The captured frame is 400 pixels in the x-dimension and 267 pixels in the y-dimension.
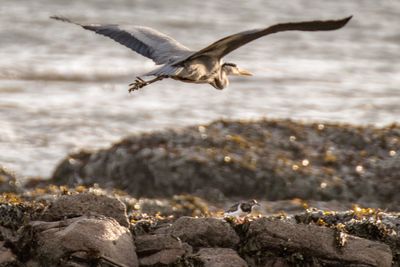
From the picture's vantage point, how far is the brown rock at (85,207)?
5844 millimetres

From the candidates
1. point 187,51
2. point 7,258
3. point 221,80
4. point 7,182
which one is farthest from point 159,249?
point 7,182

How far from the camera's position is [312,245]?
5805mm

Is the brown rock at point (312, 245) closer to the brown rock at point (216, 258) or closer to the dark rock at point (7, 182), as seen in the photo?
the brown rock at point (216, 258)

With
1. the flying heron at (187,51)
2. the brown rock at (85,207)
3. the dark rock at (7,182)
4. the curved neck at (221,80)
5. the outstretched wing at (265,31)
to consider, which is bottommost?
the dark rock at (7,182)

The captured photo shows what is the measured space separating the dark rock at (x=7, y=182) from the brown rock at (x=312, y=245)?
403cm

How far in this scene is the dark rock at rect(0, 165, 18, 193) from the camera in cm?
947

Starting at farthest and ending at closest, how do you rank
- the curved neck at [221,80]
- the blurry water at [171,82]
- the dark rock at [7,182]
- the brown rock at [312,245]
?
the blurry water at [171,82]
the dark rock at [7,182]
the curved neck at [221,80]
the brown rock at [312,245]

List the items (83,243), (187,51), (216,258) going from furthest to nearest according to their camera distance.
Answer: (187,51) → (216,258) → (83,243)

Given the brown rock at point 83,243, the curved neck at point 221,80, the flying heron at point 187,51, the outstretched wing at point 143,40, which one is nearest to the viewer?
the brown rock at point 83,243

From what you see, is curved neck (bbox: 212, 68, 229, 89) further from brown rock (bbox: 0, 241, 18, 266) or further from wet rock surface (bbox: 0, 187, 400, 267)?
brown rock (bbox: 0, 241, 18, 266)

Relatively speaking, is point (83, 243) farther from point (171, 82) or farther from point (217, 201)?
point (171, 82)

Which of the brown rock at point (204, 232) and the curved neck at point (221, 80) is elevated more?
the curved neck at point (221, 80)

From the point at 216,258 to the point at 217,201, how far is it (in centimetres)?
392

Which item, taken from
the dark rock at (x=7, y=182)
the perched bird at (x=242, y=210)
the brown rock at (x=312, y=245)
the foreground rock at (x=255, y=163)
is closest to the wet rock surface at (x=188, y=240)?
the brown rock at (x=312, y=245)
